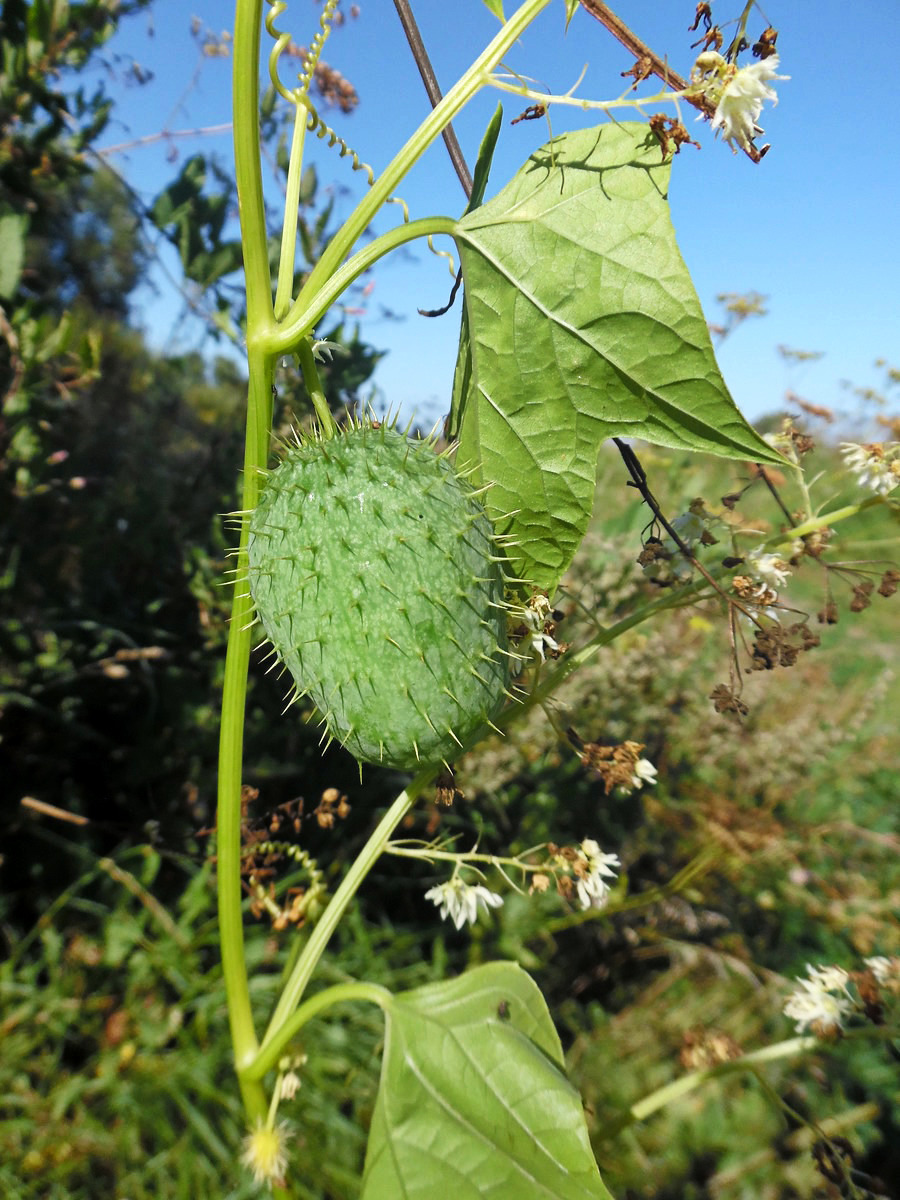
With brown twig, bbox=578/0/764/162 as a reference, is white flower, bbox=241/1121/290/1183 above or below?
below


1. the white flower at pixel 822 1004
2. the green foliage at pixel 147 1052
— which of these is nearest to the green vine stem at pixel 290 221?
the white flower at pixel 822 1004

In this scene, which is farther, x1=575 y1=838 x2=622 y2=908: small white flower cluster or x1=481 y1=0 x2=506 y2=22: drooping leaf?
x1=575 y1=838 x2=622 y2=908: small white flower cluster

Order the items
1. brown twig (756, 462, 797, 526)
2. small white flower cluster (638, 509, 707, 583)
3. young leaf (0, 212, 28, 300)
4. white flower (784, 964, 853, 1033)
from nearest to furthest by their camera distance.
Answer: brown twig (756, 462, 797, 526) → small white flower cluster (638, 509, 707, 583) → white flower (784, 964, 853, 1033) → young leaf (0, 212, 28, 300)

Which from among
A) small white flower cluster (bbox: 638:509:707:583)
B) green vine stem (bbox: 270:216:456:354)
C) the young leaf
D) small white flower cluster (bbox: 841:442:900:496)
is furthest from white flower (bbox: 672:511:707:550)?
the young leaf

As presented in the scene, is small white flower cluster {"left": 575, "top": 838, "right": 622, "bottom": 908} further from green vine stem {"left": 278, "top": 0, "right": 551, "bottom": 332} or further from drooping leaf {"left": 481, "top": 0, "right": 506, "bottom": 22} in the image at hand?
drooping leaf {"left": 481, "top": 0, "right": 506, "bottom": 22}

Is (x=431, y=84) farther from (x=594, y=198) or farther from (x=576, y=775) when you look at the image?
(x=576, y=775)

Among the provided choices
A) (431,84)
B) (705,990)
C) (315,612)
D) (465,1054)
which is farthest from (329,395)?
(705,990)

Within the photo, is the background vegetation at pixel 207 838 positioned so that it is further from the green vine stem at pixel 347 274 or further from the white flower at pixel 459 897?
the green vine stem at pixel 347 274
